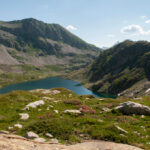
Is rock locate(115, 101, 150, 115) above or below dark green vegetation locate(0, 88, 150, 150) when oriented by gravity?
above

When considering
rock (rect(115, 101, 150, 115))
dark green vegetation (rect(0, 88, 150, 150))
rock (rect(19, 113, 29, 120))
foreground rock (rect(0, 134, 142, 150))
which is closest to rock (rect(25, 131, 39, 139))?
dark green vegetation (rect(0, 88, 150, 150))

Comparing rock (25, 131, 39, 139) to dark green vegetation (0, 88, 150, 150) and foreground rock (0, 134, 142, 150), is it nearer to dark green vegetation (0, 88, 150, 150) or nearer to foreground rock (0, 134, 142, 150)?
dark green vegetation (0, 88, 150, 150)

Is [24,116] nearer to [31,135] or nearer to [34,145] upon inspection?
[31,135]

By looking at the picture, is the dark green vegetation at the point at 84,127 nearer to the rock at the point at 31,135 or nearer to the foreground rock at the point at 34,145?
the rock at the point at 31,135

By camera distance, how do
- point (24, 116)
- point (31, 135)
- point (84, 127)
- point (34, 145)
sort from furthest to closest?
point (24, 116)
point (84, 127)
point (31, 135)
point (34, 145)

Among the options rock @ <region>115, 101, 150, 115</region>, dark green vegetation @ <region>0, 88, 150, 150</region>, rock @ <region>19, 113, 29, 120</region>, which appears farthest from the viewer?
rock @ <region>115, 101, 150, 115</region>

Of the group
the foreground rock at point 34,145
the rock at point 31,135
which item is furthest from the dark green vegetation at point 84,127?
the foreground rock at point 34,145

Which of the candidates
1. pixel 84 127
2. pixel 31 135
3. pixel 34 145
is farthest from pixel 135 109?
pixel 34 145

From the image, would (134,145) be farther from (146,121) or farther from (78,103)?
(78,103)

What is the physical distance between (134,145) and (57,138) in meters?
7.55

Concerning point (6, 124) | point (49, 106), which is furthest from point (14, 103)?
point (6, 124)

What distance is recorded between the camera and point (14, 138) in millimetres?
11984

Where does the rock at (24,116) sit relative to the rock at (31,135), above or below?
below

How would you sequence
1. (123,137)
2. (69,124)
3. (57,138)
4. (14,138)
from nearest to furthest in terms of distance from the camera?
(14,138), (123,137), (57,138), (69,124)
